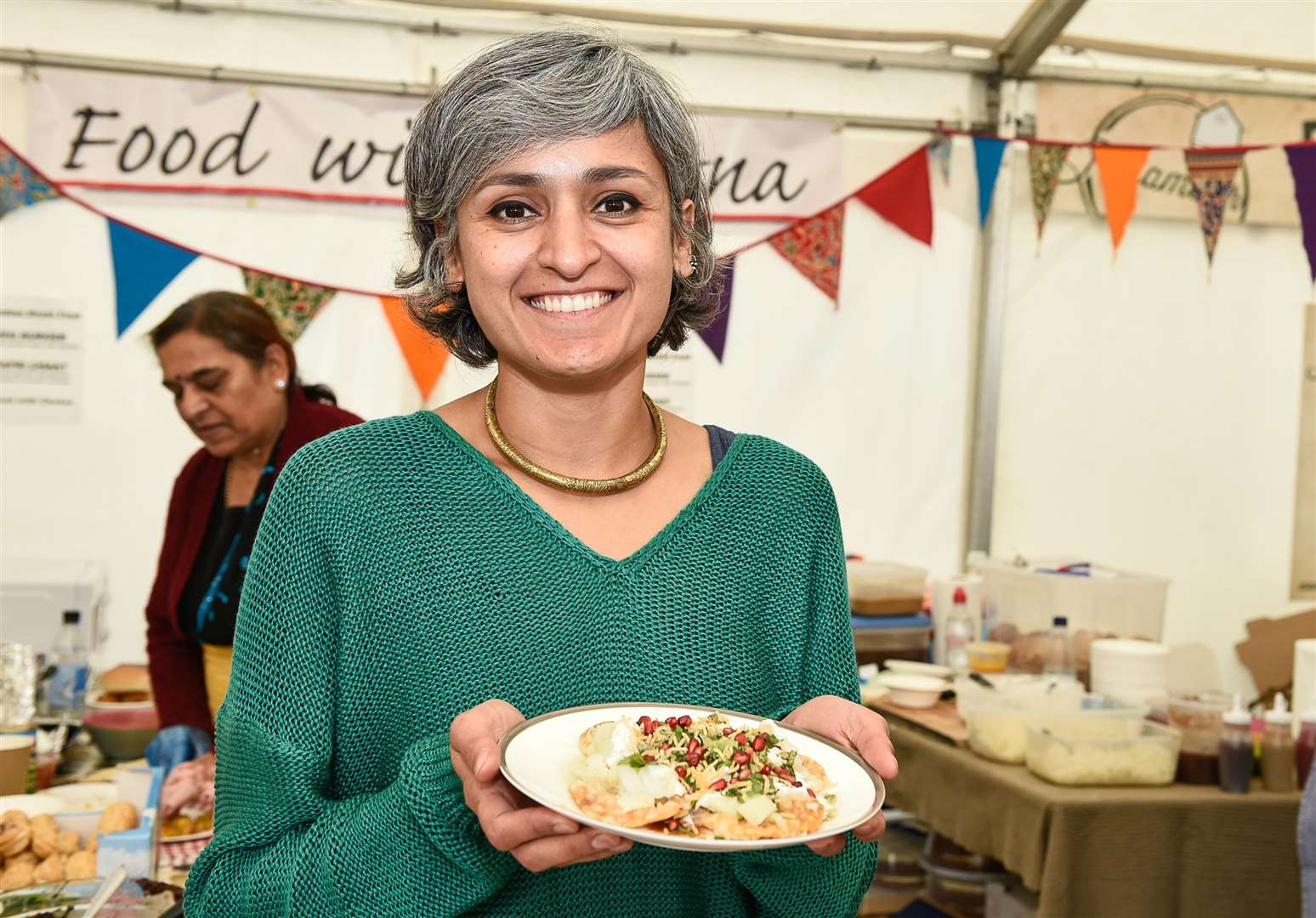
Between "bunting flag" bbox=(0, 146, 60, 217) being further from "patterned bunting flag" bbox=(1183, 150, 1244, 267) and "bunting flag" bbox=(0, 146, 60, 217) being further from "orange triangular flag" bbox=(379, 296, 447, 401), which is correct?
"patterned bunting flag" bbox=(1183, 150, 1244, 267)

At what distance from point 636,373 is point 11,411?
3.53 meters

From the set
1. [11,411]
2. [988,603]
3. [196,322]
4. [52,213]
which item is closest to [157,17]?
[52,213]

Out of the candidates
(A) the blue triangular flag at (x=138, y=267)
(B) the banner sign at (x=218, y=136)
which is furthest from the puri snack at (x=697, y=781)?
(A) the blue triangular flag at (x=138, y=267)

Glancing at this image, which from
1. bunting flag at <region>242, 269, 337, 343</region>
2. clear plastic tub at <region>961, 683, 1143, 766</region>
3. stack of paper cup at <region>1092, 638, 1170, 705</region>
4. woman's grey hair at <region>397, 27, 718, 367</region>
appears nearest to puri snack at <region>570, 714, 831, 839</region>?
woman's grey hair at <region>397, 27, 718, 367</region>

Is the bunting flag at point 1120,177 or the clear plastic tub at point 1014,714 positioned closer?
the clear plastic tub at point 1014,714

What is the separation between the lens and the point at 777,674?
143 centimetres

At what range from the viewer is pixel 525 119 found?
50.4 inches

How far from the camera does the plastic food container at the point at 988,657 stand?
4066 millimetres

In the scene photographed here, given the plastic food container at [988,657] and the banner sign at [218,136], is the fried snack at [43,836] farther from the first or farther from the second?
the plastic food container at [988,657]

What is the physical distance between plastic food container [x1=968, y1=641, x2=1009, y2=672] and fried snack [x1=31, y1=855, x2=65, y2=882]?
2.86 metres

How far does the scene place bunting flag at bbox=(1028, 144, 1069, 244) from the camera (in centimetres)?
460

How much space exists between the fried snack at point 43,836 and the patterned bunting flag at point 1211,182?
4173mm

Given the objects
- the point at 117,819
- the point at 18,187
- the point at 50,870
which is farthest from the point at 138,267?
the point at 50,870

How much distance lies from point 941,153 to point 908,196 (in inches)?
8.3
